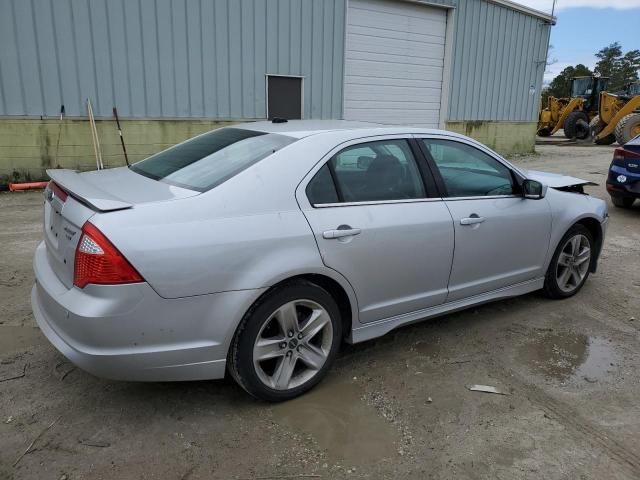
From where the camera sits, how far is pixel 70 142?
9.55 meters

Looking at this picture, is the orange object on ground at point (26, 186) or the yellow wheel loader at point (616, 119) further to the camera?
the yellow wheel loader at point (616, 119)

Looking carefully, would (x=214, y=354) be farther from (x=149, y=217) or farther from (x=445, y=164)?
(x=445, y=164)

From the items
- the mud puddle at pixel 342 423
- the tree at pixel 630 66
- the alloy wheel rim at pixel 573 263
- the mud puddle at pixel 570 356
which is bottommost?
the mud puddle at pixel 570 356

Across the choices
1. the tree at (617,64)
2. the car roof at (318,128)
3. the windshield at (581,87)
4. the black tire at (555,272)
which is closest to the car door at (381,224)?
the car roof at (318,128)

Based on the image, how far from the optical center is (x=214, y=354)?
2664 millimetres

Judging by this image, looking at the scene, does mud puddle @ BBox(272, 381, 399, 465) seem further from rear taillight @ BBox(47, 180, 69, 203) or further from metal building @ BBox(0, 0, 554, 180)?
metal building @ BBox(0, 0, 554, 180)

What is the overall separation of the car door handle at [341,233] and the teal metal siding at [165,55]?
8.13 m

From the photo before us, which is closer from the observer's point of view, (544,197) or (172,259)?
(172,259)

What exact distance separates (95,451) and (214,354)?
71 cm

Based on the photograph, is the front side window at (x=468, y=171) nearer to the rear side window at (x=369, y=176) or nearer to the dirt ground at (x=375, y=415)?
the rear side window at (x=369, y=176)

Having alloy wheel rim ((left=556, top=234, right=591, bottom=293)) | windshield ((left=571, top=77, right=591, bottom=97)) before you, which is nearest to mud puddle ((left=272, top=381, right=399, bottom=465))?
alloy wheel rim ((left=556, top=234, right=591, bottom=293))

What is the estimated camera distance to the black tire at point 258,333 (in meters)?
2.74

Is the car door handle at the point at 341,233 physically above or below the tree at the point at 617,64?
below

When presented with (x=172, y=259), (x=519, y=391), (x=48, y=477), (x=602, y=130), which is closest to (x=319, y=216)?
(x=172, y=259)
